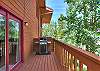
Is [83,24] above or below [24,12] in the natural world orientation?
below

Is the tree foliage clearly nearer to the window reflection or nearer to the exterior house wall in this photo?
the exterior house wall

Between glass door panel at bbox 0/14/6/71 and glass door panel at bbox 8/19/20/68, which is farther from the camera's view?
glass door panel at bbox 8/19/20/68

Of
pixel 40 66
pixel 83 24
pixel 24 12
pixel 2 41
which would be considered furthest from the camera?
pixel 83 24

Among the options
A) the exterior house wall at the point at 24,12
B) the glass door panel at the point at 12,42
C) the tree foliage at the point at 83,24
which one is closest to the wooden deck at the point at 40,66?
the glass door panel at the point at 12,42

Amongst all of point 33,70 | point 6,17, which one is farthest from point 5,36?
point 33,70

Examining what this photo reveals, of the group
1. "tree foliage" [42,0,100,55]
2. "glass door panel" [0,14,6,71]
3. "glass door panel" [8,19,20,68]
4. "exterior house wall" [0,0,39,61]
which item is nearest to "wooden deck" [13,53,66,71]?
"glass door panel" [8,19,20,68]

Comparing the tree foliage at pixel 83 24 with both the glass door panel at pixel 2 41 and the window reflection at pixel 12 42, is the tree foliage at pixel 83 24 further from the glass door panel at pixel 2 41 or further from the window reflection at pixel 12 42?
the glass door panel at pixel 2 41

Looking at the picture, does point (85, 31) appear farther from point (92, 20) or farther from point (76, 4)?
point (76, 4)

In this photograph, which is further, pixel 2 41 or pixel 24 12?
pixel 24 12

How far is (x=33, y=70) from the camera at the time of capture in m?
5.48

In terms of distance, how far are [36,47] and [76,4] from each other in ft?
14.1

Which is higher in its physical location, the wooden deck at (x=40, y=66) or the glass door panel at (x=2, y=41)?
the glass door panel at (x=2, y=41)

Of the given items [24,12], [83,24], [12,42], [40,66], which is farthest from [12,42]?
[83,24]

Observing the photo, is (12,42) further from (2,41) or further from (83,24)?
(83,24)
